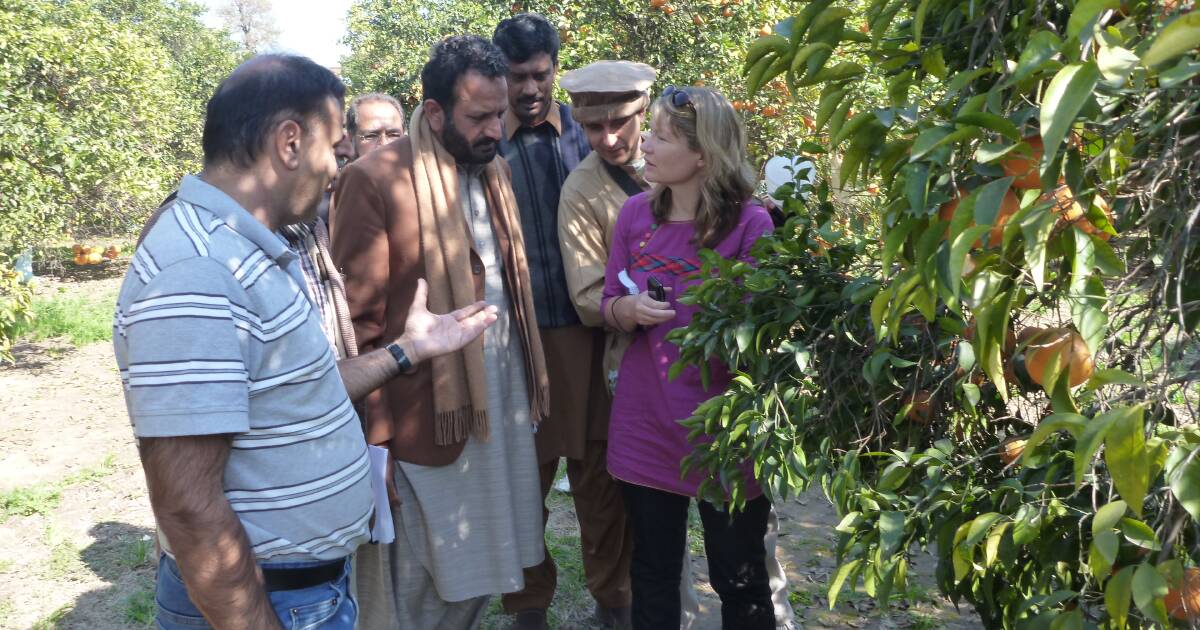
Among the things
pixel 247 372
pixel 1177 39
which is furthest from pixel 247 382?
pixel 1177 39

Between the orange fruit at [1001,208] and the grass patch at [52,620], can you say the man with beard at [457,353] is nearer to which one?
the grass patch at [52,620]

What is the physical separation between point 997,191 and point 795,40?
17.0 inches

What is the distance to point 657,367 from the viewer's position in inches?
109

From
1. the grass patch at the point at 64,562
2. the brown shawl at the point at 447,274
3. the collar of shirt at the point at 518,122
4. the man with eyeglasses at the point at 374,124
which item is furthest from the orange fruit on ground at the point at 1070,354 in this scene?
the grass patch at the point at 64,562

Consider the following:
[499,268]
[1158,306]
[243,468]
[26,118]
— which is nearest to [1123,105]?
[1158,306]

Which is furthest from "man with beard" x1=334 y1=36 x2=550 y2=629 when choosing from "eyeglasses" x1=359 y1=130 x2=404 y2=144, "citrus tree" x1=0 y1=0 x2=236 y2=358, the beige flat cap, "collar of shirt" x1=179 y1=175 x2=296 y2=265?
"citrus tree" x1=0 y1=0 x2=236 y2=358

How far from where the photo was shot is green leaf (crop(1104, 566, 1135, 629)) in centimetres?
90

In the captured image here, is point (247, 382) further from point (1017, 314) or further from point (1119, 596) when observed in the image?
point (1119, 596)

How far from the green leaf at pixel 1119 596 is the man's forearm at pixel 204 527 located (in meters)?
1.27

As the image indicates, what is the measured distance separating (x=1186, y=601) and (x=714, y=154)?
1.80 metres

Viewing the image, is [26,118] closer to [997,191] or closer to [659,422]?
[659,422]

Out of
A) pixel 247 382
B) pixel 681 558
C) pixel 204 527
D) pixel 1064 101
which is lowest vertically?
pixel 681 558

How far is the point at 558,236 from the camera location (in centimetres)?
321

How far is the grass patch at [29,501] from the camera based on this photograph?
4.90 metres
